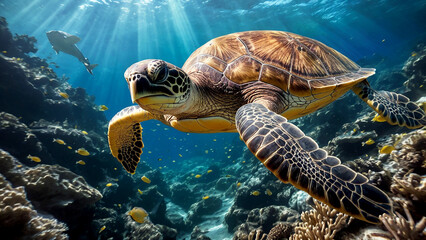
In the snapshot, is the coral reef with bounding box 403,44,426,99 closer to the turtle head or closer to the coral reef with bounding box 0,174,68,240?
the turtle head

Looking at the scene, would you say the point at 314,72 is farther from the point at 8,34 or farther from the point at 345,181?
the point at 8,34

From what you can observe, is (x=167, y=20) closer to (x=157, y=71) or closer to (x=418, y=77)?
(x=418, y=77)

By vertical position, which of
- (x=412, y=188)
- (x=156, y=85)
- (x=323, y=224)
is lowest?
(x=323, y=224)

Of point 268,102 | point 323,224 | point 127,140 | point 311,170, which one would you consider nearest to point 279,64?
point 268,102

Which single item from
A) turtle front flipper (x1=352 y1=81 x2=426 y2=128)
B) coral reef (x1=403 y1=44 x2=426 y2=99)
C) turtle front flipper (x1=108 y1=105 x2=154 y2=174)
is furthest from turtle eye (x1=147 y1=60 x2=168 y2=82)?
coral reef (x1=403 y1=44 x2=426 y2=99)

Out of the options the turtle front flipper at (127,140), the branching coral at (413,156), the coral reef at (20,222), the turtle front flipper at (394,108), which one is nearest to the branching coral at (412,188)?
the branching coral at (413,156)

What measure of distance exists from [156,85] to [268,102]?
1366 millimetres

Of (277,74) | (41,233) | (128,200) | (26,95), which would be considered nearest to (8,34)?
(26,95)

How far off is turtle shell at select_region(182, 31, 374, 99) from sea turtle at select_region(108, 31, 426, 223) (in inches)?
0.5

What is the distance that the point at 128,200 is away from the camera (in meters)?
8.33

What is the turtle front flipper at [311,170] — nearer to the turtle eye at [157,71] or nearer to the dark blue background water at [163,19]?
the turtle eye at [157,71]

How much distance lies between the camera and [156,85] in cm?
178

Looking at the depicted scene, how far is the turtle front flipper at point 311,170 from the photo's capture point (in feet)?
4.08

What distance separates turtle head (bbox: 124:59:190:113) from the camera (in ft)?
5.58
